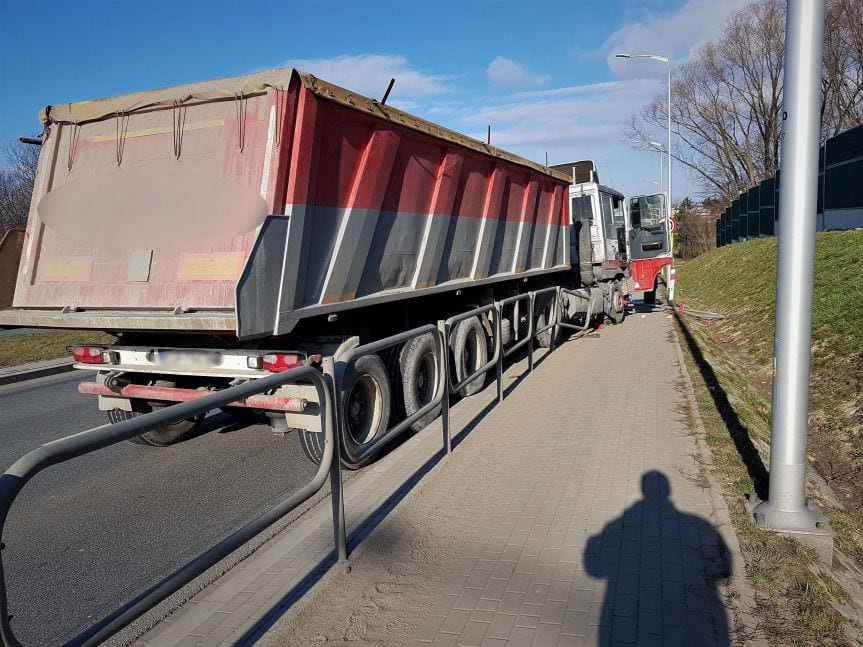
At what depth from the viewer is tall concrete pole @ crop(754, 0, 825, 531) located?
12.5 feet

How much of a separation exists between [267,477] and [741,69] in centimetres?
4842

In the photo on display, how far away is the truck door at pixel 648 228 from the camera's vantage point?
55.5 ft

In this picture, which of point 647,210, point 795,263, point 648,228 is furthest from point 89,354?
point 648,228

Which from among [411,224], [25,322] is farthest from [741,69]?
[25,322]

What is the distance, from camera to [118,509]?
204 inches

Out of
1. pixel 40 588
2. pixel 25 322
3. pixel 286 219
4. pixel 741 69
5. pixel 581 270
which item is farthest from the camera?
pixel 741 69

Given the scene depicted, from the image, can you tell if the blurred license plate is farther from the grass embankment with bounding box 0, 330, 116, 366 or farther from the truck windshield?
the truck windshield

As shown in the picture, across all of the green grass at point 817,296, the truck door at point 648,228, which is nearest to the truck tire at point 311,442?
the green grass at point 817,296

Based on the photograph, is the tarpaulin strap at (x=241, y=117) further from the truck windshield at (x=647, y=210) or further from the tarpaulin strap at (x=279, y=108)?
the truck windshield at (x=647, y=210)

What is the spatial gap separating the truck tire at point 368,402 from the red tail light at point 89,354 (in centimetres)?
213

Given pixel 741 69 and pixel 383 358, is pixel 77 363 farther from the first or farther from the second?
pixel 741 69

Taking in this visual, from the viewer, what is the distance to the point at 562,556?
12.7 ft

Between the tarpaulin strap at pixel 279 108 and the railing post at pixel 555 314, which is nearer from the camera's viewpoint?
the tarpaulin strap at pixel 279 108

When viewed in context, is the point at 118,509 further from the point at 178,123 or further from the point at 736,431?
the point at 736,431
